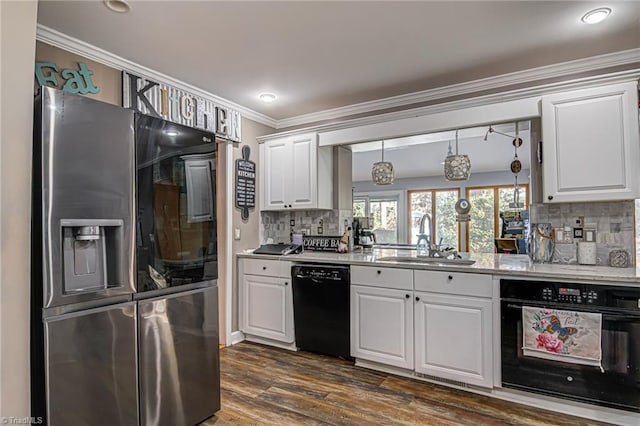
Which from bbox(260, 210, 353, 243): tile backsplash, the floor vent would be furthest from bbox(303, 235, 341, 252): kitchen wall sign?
the floor vent

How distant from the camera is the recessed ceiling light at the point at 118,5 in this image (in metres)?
1.86

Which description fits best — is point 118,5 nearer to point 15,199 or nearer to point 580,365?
point 15,199

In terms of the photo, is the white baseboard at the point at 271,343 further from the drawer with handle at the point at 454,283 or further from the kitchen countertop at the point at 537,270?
the drawer with handle at the point at 454,283

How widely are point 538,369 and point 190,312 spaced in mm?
2232

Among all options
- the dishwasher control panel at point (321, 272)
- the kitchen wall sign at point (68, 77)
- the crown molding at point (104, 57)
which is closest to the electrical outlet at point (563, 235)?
the dishwasher control panel at point (321, 272)

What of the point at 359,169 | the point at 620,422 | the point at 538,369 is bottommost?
the point at 620,422

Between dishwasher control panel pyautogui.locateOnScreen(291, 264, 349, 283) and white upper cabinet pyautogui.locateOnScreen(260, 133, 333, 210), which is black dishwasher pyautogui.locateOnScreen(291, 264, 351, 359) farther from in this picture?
white upper cabinet pyautogui.locateOnScreen(260, 133, 333, 210)

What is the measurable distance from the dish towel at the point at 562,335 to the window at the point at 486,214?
549 centimetres

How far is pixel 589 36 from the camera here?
226 cm

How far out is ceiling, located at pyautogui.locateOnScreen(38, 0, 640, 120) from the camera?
1949mm

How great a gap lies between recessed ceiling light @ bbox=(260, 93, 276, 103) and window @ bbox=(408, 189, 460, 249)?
532cm

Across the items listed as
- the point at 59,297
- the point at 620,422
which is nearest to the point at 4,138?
the point at 59,297

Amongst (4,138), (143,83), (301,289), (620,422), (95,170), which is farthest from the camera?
(301,289)

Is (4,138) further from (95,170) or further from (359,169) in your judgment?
(359,169)
